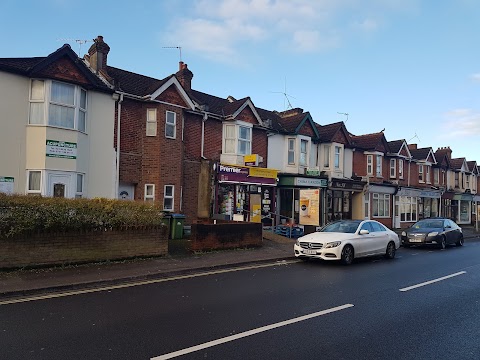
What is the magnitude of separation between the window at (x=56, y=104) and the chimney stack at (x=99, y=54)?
7.67 ft

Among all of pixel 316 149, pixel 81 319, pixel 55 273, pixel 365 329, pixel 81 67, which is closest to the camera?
pixel 365 329

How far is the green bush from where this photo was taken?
951 centimetres

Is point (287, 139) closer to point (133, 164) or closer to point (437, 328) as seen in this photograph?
point (133, 164)

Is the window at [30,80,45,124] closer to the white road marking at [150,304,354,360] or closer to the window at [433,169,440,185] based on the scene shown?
the white road marking at [150,304,354,360]

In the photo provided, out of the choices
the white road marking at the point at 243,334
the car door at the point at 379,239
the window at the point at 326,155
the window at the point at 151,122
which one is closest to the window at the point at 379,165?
the window at the point at 326,155

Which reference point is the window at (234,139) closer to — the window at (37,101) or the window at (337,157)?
the window at (337,157)

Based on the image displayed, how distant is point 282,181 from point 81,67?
490 inches

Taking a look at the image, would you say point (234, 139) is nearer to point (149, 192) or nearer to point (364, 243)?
point (149, 192)

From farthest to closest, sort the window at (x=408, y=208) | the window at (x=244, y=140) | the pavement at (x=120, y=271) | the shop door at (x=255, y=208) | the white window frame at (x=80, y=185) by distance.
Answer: the window at (x=408, y=208) → the window at (x=244, y=140) → the shop door at (x=255, y=208) → the white window frame at (x=80, y=185) → the pavement at (x=120, y=271)

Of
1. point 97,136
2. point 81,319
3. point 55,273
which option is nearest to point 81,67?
point 97,136

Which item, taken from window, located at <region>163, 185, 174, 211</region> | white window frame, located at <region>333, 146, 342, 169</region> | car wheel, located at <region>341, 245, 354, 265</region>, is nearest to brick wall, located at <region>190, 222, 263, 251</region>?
car wheel, located at <region>341, 245, 354, 265</region>

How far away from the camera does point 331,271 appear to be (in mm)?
10812

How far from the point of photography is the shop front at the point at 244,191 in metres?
19.6

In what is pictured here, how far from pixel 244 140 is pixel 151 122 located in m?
5.37
